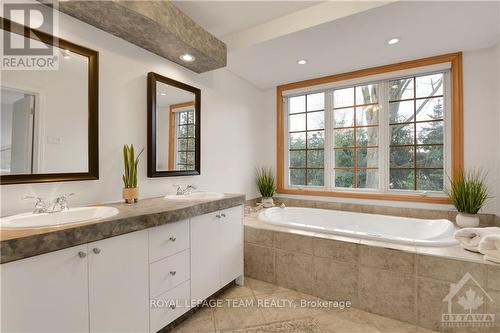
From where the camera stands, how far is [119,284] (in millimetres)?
1307

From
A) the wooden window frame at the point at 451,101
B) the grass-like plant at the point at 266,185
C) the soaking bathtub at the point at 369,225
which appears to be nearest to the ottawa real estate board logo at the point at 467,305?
the soaking bathtub at the point at 369,225

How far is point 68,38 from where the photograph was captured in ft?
5.18

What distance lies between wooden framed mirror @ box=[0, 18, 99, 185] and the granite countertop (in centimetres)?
44

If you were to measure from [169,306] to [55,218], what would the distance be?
0.88 metres

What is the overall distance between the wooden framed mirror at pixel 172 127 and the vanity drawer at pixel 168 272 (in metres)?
0.79

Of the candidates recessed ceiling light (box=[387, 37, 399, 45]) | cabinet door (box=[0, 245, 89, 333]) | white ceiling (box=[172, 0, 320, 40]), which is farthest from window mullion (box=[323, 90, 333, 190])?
cabinet door (box=[0, 245, 89, 333])

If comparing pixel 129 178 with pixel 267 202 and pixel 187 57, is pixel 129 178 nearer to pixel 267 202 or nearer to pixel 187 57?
pixel 187 57

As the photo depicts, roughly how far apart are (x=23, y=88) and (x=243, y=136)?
7.67 feet

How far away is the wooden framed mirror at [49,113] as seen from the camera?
4.39 feet

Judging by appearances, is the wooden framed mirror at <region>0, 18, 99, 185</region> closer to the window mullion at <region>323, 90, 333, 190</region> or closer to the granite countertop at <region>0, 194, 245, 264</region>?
the granite countertop at <region>0, 194, 245, 264</region>

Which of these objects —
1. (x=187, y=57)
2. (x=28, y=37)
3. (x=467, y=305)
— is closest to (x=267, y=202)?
(x=187, y=57)

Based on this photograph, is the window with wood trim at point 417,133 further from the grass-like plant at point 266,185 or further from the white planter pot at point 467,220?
the grass-like plant at point 266,185

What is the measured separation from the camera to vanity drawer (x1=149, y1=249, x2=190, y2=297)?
1.49m

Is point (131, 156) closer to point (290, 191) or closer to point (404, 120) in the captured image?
point (290, 191)
